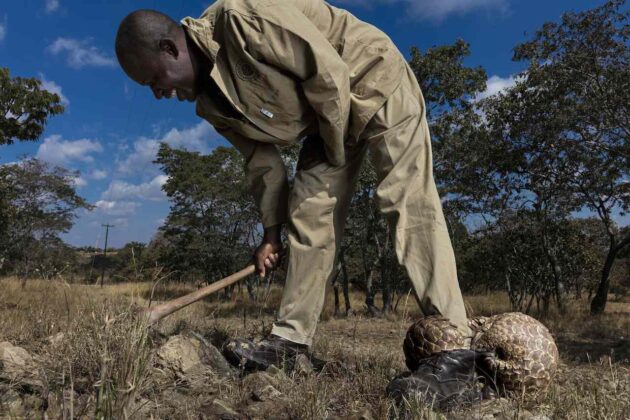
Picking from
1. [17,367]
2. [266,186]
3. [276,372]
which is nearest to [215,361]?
[276,372]

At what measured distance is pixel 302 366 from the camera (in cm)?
205

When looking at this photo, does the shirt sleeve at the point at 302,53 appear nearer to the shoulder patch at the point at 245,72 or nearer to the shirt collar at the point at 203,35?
the shoulder patch at the point at 245,72

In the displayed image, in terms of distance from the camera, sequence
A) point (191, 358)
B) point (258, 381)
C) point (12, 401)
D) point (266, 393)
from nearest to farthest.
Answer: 1. point (12, 401)
2. point (266, 393)
3. point (258, 381)
4. point (191, 358)

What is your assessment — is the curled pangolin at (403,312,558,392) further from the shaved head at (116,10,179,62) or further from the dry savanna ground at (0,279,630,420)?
the shaved head at (116,10,179,62)

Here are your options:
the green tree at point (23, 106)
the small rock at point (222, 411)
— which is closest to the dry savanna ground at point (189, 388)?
the small rock at point (222, 411)

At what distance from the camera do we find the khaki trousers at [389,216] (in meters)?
2.08

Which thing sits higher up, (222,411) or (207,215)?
(207,215)

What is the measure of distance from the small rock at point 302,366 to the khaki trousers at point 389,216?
215 mm

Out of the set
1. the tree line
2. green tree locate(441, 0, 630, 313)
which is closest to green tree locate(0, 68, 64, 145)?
the tree line

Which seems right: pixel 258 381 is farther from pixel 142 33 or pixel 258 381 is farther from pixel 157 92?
pixel 142 33

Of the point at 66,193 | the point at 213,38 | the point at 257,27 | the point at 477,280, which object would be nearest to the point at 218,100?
the point at 213,38

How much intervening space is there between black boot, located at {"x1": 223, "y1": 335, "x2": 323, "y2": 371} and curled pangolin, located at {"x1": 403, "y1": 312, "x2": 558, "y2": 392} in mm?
551

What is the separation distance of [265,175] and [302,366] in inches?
40.7

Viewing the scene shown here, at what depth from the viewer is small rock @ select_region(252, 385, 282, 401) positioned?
1639mm
